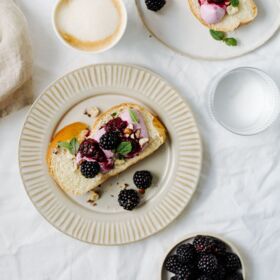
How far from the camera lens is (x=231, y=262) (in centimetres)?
122

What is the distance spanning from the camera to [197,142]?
4.02ft

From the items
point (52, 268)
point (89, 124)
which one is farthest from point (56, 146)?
point (52, 268)

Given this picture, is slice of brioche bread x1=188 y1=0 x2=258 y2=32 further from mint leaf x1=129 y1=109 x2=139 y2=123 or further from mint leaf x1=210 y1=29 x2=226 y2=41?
mint leaf x1=129 y1=109 x2=139 y2=123

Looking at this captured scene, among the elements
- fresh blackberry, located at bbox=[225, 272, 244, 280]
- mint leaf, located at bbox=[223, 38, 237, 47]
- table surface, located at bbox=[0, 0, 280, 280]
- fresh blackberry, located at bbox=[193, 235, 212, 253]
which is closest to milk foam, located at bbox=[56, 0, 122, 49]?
table surface, located at bbox=[0, 0, 280, 280]

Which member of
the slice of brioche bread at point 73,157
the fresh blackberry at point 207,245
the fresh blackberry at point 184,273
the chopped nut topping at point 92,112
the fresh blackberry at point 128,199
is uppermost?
the chopped nut topping at point 92,112

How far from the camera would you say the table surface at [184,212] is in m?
1.25

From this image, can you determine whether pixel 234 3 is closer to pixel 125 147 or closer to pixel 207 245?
pixel 125 147

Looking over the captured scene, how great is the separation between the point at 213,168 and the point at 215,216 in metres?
0.13

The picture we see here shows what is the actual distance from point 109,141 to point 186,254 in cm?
35

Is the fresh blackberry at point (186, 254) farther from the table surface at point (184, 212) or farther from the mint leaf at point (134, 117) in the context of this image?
the mint leaf at point (134, 117)

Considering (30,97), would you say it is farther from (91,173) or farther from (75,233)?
(75,233)

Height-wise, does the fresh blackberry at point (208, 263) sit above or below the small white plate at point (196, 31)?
below

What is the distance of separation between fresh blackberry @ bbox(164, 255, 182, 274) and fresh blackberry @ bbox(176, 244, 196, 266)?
0.05 feet

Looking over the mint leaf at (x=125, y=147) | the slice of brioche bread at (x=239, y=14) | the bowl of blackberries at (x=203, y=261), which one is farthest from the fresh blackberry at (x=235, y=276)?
the slice of brioche bread at (x=239, y=14)
